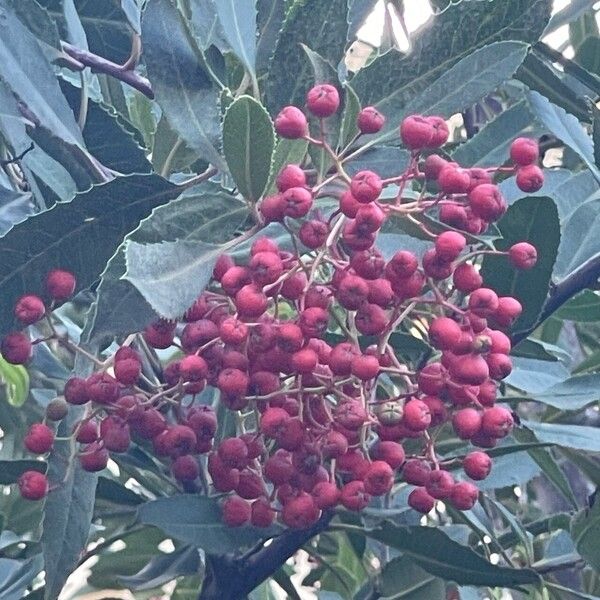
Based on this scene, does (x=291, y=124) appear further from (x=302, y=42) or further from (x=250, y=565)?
(x=250, y=565)

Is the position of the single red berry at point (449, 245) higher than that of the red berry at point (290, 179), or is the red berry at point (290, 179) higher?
the red berry at point (290, 179)

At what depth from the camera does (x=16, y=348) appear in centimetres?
88

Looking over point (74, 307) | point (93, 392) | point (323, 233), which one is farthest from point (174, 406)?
point (74, 307)

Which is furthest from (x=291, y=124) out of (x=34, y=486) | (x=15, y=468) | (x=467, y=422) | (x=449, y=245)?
(x=15, y=468)

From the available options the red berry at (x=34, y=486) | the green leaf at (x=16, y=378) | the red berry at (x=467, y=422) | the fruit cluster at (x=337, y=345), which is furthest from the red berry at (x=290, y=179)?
the green leaf at (x=16, y=378)

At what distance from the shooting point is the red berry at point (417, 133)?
813mm

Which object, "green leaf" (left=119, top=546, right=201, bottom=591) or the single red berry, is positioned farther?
"green leaf" (left=119, top=546, right=201, bottom=591)

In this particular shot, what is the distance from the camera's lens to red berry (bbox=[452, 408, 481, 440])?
84 cm

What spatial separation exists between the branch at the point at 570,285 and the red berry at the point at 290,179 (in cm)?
32

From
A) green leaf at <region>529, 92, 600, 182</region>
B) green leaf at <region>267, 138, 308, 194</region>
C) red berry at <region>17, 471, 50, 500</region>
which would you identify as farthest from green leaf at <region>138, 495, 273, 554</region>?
green leaf at <region>529, 92, 600, 182</region>

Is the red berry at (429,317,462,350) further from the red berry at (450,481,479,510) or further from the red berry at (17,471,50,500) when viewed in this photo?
the red berry at (17,471,50,500)

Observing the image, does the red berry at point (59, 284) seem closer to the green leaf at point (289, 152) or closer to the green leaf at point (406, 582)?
the green leaf at point (289, 152)

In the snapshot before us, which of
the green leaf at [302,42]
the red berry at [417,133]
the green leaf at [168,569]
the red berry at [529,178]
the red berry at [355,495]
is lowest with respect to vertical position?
the green leaf at [168,569]

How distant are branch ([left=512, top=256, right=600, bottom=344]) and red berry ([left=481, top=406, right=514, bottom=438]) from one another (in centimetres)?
18
